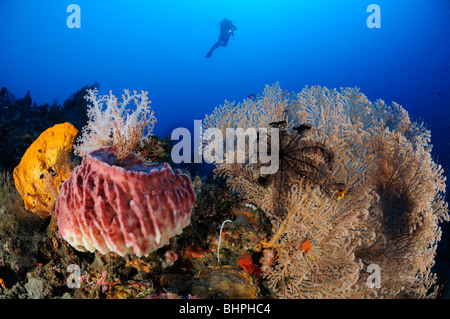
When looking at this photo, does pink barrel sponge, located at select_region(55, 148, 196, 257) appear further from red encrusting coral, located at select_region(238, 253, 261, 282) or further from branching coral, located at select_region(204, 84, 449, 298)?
branching coral, located at select_region(204, 84, 449, 298)

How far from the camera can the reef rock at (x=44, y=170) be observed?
3740 mm

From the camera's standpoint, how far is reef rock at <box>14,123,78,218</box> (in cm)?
374

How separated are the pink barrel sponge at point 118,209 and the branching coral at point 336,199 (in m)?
1.78

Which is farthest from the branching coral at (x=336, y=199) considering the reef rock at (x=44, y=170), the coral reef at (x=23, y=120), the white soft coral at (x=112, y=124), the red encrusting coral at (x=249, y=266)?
the coral reef at (x=23, y=120)

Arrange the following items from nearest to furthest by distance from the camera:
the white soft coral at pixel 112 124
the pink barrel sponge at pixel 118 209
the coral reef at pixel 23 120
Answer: the pink barrel sponge at pixel 118 209, the white soft coral at pixel 112 124, the coral reef at pixel 23 120

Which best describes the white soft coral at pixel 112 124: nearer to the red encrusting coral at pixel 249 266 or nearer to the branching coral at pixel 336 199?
the branching coral at pixel 336 199

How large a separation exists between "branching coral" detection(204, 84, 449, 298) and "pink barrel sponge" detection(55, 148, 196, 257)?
1778mm

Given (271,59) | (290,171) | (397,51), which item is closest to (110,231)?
(290,171)

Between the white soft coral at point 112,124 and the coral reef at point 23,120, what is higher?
the coral reef at point 23,120

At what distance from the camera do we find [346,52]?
2763 inches

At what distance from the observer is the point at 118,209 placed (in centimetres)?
231

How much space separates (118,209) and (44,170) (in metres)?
2.47

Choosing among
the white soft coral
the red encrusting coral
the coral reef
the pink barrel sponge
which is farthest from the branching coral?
the coral reef

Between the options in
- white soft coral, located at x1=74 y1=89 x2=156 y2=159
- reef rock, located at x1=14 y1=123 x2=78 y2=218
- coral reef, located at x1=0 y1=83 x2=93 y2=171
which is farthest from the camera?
coral reef, located at x1=0 y1=83 x2=93 y2=171
